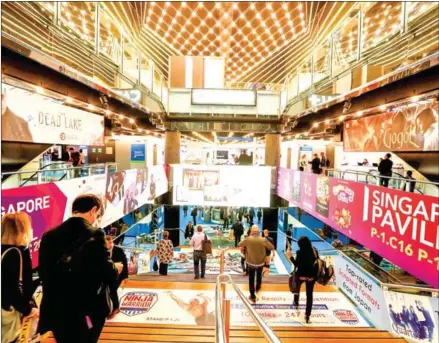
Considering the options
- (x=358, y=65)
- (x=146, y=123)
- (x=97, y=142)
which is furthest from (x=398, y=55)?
(x=146, y=123)

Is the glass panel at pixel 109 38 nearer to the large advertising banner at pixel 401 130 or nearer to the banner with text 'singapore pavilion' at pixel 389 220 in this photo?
the banner with text 'singapore pavilion' at pixel 389 220

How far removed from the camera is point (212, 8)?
19.4m

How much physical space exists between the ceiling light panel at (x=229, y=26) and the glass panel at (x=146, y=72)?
36.4 feet

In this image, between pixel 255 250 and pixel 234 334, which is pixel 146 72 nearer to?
A: pixel 255 250

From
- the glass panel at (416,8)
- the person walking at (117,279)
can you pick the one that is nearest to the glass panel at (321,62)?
the glass panel at (416,8)

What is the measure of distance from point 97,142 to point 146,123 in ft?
18.8

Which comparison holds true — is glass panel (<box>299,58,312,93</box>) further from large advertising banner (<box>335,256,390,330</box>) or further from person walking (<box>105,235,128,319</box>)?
person walking (<box>105,235,128,319</box>)

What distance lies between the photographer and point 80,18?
5762 millimetres

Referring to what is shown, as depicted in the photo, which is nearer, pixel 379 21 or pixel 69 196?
pixel 69 196

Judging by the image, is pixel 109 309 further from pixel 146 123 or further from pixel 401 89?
pixel 146 123

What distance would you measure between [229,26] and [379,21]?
16.8 meters

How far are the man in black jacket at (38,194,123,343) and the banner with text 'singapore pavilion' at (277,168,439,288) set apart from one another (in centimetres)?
461

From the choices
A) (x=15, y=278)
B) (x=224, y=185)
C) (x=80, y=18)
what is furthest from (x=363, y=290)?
(x=224, y=185)

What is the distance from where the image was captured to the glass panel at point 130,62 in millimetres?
8328
